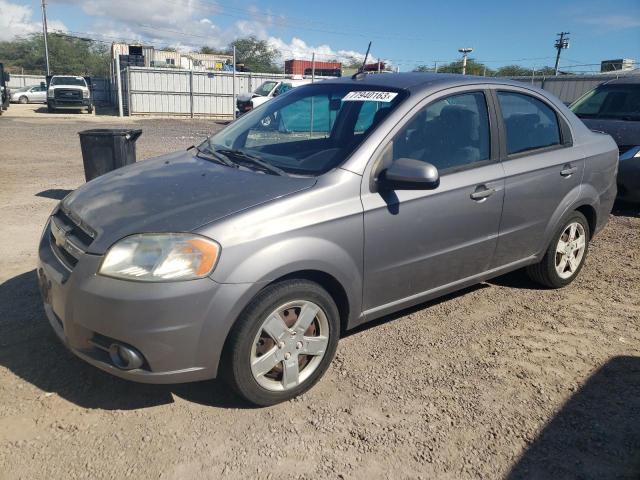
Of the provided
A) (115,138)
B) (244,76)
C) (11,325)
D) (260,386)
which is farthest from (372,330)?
→ (244,76)

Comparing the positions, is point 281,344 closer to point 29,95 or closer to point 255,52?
point 29,95

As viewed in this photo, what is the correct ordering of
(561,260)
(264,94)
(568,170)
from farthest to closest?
1. (264,94)
2. (561,260)
3. (568,170)

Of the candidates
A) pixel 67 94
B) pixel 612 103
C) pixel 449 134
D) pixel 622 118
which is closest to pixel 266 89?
pixel 67 94

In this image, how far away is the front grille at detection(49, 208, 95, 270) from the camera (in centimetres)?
279


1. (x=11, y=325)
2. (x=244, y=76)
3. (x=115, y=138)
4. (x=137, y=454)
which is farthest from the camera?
(x=244, y=76)

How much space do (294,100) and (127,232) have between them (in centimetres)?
200

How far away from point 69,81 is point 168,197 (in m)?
31.3

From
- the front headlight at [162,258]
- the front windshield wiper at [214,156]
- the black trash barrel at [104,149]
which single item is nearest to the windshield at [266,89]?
the black trash barrel at [104,149]

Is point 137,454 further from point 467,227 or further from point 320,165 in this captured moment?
point 467,227

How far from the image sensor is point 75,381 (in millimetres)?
3113

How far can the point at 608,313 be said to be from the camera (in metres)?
4.31

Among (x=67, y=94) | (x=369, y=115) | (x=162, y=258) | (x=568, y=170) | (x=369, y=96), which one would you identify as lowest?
(x=67, y=94)

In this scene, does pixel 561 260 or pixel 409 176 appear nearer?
pixel 409 176

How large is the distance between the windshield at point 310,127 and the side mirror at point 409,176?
0.87 feet
